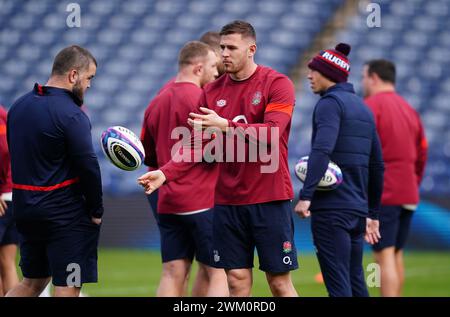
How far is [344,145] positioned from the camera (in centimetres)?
693

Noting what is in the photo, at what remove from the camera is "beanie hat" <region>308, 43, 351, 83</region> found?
6977 mm

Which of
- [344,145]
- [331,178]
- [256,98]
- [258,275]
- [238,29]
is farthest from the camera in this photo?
[258,275]

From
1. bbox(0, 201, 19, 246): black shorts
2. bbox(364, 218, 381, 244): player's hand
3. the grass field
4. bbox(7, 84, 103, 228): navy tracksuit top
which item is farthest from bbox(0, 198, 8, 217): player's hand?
bbox(364, 218, 381, 244): player's hand

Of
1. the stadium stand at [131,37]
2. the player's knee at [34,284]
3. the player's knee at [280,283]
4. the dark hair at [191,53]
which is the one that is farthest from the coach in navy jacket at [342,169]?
the stadium stand at [131,37]

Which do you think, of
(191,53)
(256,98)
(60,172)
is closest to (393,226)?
(191,53)

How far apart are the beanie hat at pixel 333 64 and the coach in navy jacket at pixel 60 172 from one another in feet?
6.08

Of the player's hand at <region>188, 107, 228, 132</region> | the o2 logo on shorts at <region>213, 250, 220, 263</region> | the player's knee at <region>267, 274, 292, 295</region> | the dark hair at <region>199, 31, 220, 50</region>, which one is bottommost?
the player's knee at <region>267, 274, 292, 295</region>

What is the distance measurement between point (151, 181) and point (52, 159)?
29.0 inches

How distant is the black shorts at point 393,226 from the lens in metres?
8.53

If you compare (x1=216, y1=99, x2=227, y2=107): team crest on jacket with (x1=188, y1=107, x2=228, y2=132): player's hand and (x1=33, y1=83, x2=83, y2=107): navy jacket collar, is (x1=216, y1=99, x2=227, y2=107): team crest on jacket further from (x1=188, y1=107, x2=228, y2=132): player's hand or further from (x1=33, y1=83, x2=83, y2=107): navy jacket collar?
(x1=33, y1=83, x2=83, y2=107): navy jacket collar

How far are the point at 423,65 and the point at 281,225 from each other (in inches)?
470

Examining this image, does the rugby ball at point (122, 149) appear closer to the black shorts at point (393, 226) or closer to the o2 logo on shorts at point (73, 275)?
the o2 logo on shorts at point (73, 275)

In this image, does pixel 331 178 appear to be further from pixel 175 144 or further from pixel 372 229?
pixel 175 144
